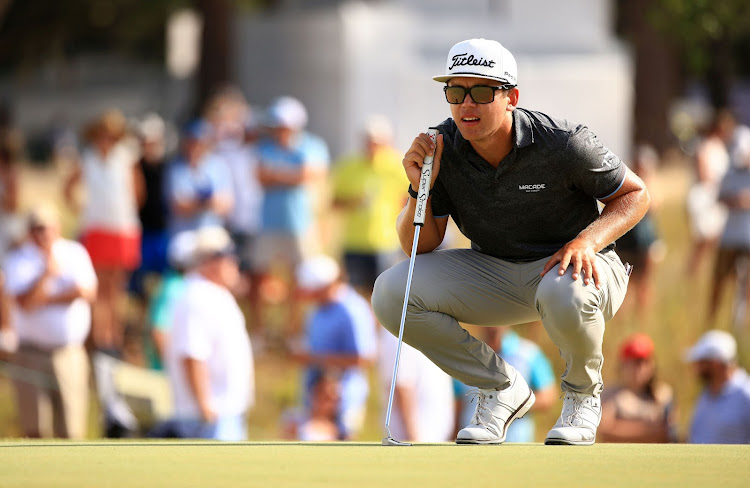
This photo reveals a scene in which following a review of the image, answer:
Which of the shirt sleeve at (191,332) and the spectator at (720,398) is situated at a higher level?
the shirt sleeve at (191,332)

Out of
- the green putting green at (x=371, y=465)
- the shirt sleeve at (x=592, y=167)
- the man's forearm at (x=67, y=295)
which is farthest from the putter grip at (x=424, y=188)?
the man's forearm at (x=67, y=295)

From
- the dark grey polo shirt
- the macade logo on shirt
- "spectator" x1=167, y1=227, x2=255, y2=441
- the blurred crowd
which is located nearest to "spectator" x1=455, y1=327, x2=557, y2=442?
the blurred crowd

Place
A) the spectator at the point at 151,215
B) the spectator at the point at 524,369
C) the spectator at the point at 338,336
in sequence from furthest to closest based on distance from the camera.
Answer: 1. the spectator at the point at 151,215
2. the spectator at the point at 338,336
3. the spectator at the point at 524,369

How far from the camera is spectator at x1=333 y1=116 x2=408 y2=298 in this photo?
1374cm

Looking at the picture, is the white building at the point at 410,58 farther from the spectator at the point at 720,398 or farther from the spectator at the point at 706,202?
the spectator at the point at 720,398

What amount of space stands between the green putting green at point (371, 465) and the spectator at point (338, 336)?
4780 millimetres

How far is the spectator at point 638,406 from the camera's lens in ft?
32.8

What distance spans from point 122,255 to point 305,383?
3343 mm

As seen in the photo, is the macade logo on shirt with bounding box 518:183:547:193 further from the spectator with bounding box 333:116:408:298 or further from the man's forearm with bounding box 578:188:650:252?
the spectator with bounding box 333:116:408:298

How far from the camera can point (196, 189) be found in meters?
13.7

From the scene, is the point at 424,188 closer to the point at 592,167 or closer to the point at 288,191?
the point at 592,167

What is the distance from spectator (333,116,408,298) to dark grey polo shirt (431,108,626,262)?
7.18m

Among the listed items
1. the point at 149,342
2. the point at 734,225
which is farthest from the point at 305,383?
the point at 734,225
